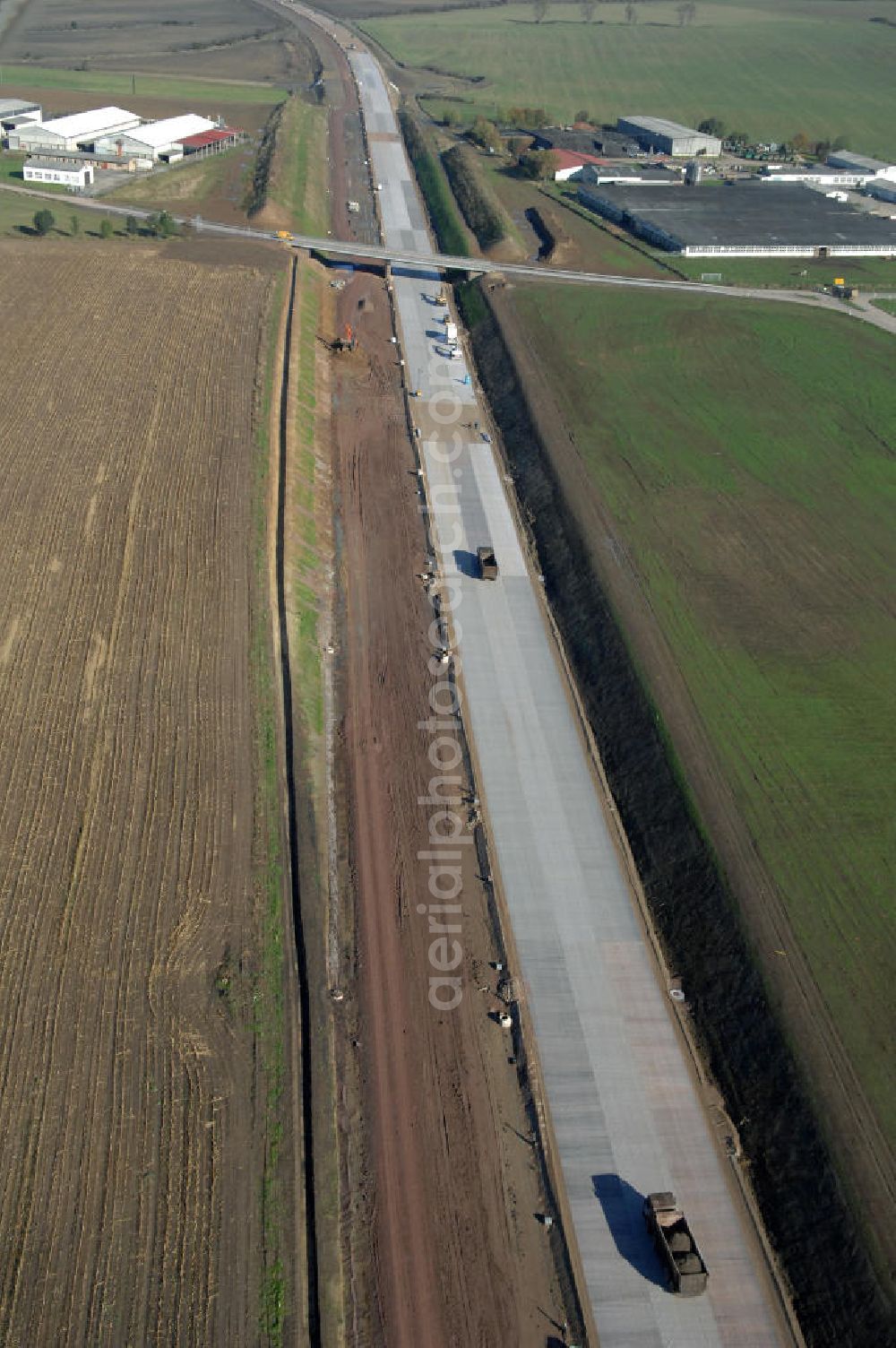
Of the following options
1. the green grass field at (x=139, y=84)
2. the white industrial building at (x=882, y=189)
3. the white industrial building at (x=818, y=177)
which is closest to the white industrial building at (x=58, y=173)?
the green grass field at (x=139, y=84)

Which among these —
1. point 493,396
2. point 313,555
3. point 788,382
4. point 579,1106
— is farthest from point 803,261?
point 579,1106

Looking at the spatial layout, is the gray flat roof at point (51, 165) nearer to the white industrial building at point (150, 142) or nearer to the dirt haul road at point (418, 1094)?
the white industrial building at point (150, 142)

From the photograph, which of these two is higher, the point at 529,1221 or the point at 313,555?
the point at 313,555

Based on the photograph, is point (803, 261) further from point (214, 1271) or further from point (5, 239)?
point (214, 1271)

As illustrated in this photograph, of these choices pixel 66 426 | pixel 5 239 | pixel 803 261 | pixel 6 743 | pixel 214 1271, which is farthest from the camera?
pixel 803 261

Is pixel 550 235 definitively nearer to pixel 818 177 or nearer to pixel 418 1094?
pixel 818 177
